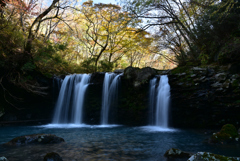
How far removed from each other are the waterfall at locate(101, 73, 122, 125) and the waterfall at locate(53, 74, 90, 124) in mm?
1788

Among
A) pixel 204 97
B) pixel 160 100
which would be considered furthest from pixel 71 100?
pixel 204 97

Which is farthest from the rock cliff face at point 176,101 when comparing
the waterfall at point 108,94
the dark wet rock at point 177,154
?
the dark wet rock at point 177,154

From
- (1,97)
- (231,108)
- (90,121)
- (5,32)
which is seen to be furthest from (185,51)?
(1,97)

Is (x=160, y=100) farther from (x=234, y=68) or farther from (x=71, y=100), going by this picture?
(x=71, y=100)

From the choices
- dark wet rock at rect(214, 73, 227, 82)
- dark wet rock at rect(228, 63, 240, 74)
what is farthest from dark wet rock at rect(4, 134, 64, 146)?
dark wet rock at rect(228, 63, 240, 74)

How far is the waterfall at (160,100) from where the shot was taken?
10.5 metres

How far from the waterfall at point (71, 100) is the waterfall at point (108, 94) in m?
1.79

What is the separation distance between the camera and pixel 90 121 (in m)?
13.3

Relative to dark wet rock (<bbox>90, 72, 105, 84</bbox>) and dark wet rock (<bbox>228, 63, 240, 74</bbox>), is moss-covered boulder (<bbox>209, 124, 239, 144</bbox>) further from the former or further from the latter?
dark wet rock (<bbox>90, 72, 105, 84</bbox>)

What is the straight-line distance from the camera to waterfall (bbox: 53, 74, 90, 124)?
44.1ft

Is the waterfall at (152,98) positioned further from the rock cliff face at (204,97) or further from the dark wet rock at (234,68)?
the dark wet rock at (234,68)

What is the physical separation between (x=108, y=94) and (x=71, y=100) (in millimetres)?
3380

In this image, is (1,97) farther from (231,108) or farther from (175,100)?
(231,108)

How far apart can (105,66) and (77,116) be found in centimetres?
869
